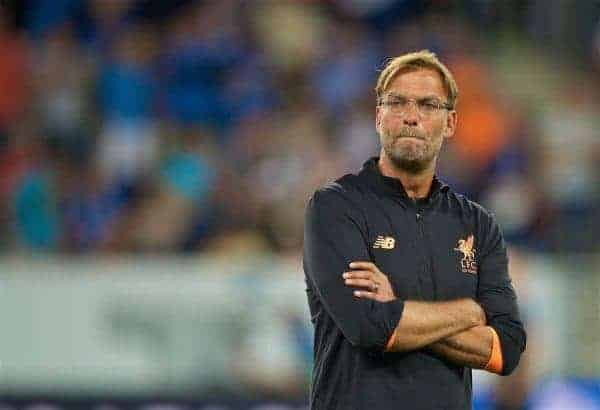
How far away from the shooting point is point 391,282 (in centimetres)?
371

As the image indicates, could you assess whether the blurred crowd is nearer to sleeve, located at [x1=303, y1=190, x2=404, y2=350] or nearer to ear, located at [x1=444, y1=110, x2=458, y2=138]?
ear, located at [x1=444, y1=110, x2=458, y2=138]

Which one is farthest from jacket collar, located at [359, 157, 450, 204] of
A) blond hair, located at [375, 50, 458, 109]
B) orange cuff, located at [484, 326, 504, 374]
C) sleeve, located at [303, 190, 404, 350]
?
orange cuff, located at [484, 326, 504, 374]

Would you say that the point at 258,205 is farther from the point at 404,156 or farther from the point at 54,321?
the point at 404,156

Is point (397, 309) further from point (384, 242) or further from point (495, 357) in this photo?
point (495, 357)

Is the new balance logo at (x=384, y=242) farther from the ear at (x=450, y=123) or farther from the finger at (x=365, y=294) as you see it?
the ear at (x=450, y=123)

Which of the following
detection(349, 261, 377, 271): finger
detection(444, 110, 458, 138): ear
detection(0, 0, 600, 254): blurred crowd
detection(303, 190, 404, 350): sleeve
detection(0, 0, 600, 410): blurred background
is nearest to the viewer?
detection(303, 190, 404, 350): sleeve

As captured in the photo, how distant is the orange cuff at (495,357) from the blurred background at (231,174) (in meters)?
3.81

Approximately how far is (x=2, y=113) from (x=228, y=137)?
1799 millimetres

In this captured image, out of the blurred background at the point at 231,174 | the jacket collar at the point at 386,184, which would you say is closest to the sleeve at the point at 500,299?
the jacket collar at the point at 386,184

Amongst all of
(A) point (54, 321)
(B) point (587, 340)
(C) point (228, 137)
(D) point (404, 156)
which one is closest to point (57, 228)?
(A) point (54, 321)

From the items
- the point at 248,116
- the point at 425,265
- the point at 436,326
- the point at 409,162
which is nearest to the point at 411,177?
the point at 409,162

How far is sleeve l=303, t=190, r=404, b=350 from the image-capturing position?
3572mm

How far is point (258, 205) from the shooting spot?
8.33 metres

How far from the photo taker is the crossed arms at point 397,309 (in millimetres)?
3588
